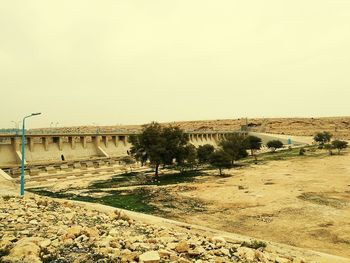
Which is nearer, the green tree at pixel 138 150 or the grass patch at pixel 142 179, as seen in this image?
the grass patch at pixel 142 179

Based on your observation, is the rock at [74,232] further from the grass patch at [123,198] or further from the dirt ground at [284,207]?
the grass patch at [123,198]

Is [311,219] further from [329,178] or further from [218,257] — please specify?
[329,178]

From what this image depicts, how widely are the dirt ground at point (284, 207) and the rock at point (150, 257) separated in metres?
11.2

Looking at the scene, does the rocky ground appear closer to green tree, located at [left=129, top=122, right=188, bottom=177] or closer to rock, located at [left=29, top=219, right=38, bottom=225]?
rock, located at [left=29, top=219, right=38, bottom=225]

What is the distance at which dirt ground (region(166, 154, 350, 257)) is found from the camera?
2061 cm

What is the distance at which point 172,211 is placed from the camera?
27.6m

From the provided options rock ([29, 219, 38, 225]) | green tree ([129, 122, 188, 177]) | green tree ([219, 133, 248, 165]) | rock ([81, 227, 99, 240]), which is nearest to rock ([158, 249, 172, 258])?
rock ([81, 227, 99, 240])

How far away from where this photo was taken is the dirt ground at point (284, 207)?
20.6 metres

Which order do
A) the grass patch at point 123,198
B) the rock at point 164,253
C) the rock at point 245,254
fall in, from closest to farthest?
the rock at point 164,253 → the rock at point 245,254 → the grass patch at point 123,198

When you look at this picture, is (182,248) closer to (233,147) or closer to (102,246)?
(102,246)

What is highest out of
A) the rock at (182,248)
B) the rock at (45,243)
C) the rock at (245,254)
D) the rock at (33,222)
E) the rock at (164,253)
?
the rock at (45,243)

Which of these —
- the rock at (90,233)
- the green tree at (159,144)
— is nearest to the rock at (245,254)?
the rock at (90,233)

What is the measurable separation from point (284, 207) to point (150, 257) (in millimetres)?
19591

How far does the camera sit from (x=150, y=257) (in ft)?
35.1
